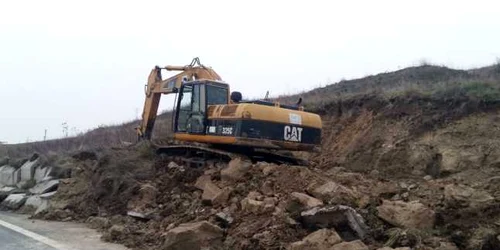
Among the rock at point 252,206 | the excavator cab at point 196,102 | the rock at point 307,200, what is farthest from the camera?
the excavator cab at point 196,102

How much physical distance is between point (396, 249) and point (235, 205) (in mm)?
3378

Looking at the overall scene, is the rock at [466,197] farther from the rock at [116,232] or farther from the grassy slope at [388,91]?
the rock at [116,232]

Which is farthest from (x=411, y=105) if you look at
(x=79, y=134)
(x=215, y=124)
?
(x=79, y=134)

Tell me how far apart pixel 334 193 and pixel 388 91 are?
27.0 feet

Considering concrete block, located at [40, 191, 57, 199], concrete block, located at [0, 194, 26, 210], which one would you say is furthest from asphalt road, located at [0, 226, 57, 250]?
concrete block, located at [0, 194, 26, 210]

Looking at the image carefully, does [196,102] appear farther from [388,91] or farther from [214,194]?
[388,91]

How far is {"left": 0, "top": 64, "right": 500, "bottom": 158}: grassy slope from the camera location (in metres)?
13.3

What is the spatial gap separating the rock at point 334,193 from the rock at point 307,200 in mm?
193

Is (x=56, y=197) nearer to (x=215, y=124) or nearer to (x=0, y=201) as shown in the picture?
(x=0, y=201)

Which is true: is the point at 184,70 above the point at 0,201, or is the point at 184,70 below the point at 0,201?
above

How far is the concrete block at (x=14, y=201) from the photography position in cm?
1498

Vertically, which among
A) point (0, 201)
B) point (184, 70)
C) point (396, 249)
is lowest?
point (0, 201)

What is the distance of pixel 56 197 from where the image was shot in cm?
1412

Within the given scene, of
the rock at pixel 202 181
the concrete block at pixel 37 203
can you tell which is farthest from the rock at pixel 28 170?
the rock at pixel 202 181
